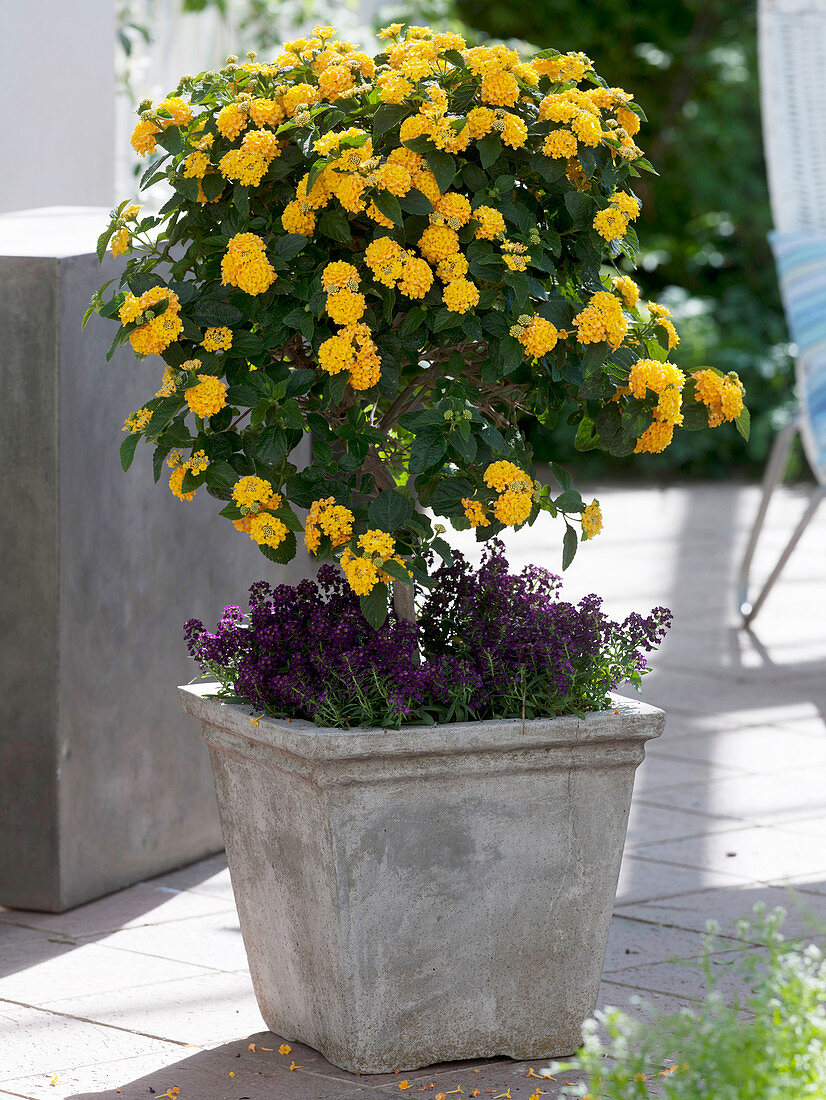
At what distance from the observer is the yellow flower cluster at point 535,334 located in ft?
5.47

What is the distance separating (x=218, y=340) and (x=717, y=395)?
0.59m

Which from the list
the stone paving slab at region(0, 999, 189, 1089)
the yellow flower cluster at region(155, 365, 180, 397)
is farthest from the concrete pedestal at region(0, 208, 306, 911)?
the yellow flower cluster at region(155, 365, 180, 397)

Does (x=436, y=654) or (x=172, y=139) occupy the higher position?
(x=172, y=139)

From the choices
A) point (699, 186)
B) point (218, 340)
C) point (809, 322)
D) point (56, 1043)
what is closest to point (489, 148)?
point (218, 340)

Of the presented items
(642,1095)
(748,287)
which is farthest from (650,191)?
(642,1095)

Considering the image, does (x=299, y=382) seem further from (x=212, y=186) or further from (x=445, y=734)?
(x=445, y=734)

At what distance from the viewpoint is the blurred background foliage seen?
7449 mm

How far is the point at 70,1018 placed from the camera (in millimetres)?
2021

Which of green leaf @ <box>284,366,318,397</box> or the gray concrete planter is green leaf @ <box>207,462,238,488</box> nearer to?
green leaf @ <box>284,366,318,397</box>

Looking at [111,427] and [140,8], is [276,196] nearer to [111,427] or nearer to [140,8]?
[111,427]

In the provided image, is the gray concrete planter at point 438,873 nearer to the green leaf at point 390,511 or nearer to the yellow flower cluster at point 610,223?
the green leaf at point 390,511

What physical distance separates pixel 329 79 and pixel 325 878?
0.94 metres

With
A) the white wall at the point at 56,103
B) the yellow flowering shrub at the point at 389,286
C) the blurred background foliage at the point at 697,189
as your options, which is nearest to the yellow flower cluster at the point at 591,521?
the yellow flowering shrub at the point at 389,286

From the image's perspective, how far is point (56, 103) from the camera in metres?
3.56
